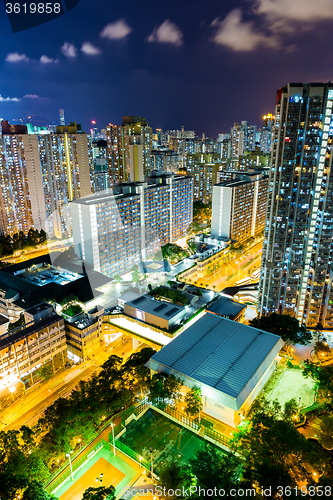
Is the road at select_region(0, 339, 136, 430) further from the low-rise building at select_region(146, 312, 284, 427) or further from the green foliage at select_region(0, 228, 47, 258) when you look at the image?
the green foliage at select_region(0, 228, 47, 258)

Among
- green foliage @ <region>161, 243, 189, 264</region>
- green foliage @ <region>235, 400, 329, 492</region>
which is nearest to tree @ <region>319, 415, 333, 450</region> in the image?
green foliage @ <region>235, 400, 329, 492</region>

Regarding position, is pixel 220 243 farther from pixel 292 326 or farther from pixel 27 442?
pixel 27 442

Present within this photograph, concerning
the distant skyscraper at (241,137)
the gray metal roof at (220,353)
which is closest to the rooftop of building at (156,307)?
the gray metal roof at (220,353)

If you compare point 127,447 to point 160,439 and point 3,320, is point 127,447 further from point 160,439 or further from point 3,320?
point 3,320

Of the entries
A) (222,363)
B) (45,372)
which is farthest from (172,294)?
(45,372)

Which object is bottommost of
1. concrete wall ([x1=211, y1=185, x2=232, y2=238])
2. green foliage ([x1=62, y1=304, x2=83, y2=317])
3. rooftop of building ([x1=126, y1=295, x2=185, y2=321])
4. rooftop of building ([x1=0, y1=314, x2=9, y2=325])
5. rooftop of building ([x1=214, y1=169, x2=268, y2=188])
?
rooftop of building ([x1=0, y1=314, x2=9, y2=325])
